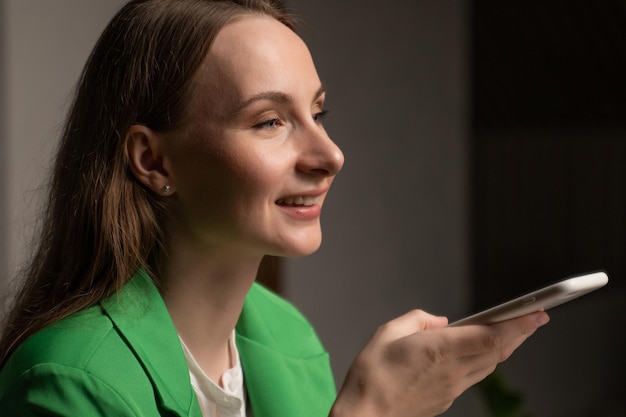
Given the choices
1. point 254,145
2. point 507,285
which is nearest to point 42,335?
point 254,145

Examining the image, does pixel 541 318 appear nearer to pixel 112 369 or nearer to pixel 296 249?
pixel 296 249

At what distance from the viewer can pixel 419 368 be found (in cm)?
114

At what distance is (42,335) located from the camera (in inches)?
45.6

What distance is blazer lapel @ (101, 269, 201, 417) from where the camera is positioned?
117 cm

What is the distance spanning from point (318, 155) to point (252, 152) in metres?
0.08

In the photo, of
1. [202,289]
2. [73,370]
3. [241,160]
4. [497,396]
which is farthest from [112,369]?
[497,396]

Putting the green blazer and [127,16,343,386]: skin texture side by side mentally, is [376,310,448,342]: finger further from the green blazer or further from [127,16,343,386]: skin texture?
the green blazer

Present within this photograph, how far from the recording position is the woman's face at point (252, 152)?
3.88 ft

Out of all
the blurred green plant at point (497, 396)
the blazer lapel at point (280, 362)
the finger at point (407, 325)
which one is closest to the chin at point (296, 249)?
the finger at point (407, 325)

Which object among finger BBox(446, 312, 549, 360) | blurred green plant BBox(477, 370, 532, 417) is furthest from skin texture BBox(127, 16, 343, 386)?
blurred green plant BBox(477, 370, 532, 417)

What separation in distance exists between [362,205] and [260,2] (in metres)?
1.99

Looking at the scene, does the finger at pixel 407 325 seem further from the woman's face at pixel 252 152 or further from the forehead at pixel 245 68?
the forehead at pixel 245 68

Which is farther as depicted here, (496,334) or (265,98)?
(265,98)

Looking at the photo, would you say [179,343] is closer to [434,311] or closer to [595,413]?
[434,311]
